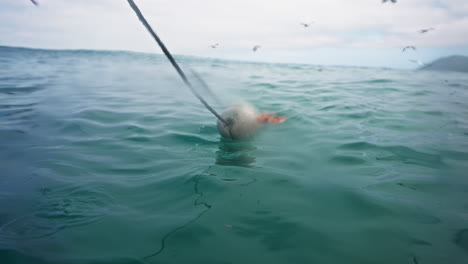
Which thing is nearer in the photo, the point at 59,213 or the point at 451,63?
the point at 59,213

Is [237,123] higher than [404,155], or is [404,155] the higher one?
[237,123]

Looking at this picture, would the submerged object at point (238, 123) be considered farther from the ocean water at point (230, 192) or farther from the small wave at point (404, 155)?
the small wave at point (404, 155)

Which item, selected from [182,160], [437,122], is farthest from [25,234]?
[437,122]

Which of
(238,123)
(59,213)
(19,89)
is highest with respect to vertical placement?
(238,123)

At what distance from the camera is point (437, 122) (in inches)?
257

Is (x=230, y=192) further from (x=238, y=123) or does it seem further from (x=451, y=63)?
(x=451, y=63)

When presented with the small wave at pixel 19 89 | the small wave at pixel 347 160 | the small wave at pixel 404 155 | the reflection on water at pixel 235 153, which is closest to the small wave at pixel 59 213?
the reflection on water at pixel 235 153

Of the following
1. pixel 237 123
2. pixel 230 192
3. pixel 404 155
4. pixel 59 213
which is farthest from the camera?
pixel 237 123

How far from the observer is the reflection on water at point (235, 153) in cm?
418

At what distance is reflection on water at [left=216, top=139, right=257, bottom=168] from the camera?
4.18 meters

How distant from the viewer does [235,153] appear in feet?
15.1

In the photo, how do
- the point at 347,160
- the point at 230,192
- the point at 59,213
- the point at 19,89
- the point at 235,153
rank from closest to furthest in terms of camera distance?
the point at 59,213 → the point at 230,192 → the point at 347,160 → the point at 235,153 → the point at 19,89

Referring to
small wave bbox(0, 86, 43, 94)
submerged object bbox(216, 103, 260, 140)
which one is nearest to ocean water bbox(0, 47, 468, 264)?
submerged object bbox(216, 103, 260, 140)

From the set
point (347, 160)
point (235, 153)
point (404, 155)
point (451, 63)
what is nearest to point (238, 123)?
point (235, 153)
